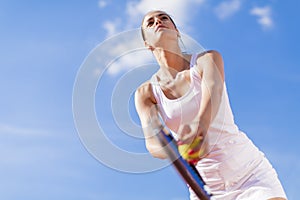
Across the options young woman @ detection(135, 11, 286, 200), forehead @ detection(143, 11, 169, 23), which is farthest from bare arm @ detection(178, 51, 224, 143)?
forehead @ detection(143, 11, 169, 23)

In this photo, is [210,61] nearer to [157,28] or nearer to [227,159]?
[157,28]

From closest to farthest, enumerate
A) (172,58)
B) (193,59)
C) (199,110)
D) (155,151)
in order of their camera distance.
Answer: (199,110)
(155,151)
(193,59)
(172,58)

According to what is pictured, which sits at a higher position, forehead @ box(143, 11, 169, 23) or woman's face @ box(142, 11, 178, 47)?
forehead @ box(143, 11, 169, 23)

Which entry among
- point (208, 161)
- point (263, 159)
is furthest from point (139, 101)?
point (263, 159)

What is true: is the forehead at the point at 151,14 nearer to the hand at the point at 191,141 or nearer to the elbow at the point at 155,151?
the elbow at the point at 155,151

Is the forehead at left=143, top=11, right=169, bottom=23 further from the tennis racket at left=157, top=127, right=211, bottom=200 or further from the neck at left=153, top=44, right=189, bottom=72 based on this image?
the tennis racket at left=157, top=127, right=211, bottom=200

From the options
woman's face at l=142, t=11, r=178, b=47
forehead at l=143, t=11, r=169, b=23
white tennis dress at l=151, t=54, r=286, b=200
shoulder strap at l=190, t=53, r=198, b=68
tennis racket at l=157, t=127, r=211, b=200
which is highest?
forehead at l=143, t=11, r=169, b=23

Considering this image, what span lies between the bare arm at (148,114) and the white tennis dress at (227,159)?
246 millimetres

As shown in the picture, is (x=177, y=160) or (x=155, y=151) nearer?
(x=177, y=160)

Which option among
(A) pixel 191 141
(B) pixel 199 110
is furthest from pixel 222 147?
(A) pixel 191 141

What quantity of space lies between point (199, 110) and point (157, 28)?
86cm

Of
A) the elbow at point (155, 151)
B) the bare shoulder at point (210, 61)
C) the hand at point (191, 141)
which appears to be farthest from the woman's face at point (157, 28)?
the hand at point (191, 141)

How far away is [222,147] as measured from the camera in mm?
5180

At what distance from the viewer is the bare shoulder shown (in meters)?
4.99
